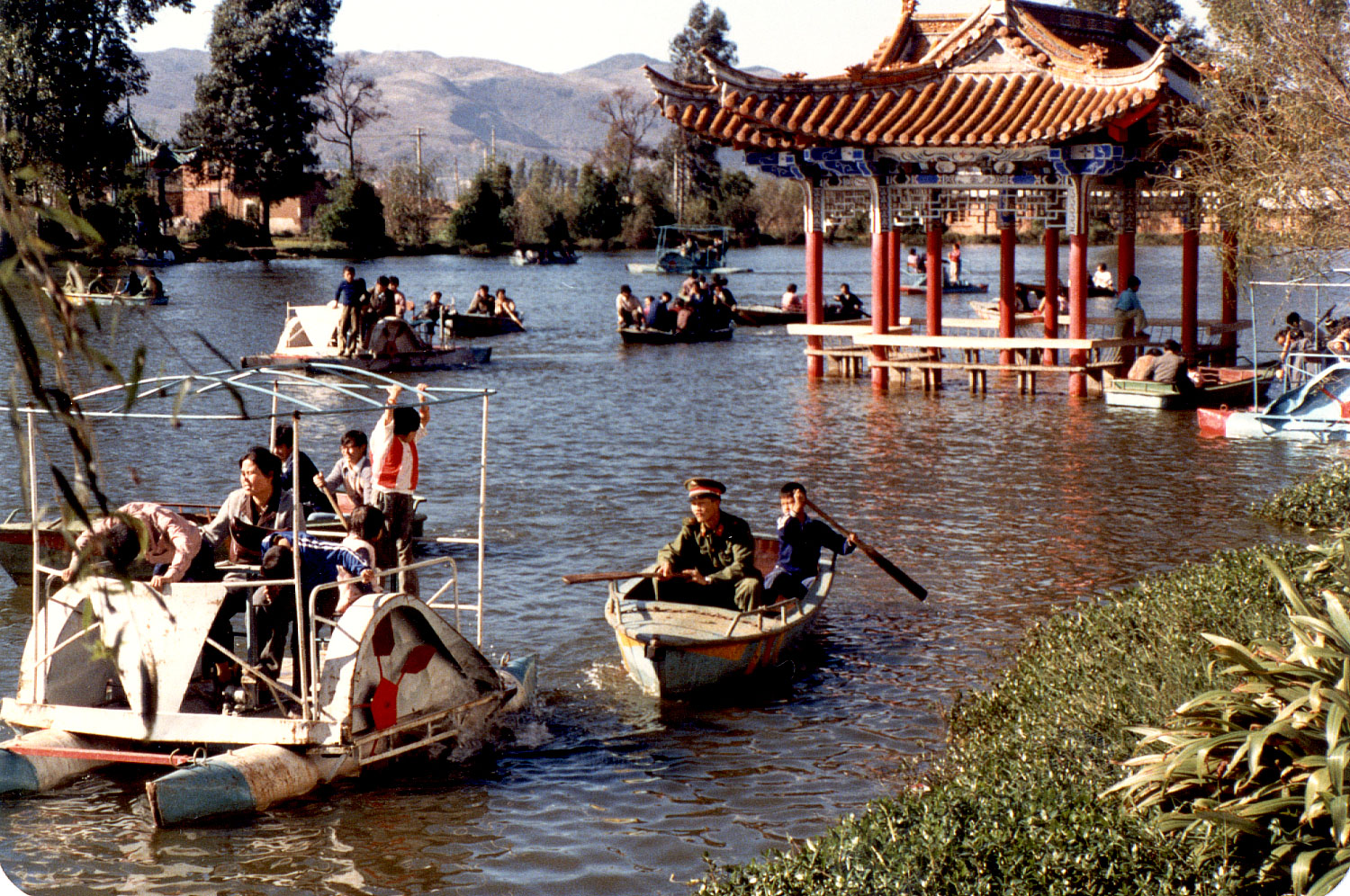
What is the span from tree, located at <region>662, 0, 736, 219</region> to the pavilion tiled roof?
7564cm

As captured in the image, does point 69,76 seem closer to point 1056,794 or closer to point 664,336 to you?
point 664,336

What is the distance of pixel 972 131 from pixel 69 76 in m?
48.1

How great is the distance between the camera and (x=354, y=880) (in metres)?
7.86

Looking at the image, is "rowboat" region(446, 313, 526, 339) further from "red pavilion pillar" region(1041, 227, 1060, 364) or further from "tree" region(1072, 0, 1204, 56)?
"tree" region(1072, 0, 1204, 56)

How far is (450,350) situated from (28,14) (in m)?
37.4

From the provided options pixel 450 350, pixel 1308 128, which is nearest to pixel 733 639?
pixel 1308 128

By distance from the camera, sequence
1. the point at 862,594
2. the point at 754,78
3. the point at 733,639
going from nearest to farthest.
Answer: the point at 733,639 < the point at 862,594 < the point at 754,78

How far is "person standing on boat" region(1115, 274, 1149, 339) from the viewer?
26078 mm

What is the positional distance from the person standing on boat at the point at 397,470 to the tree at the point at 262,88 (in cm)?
7371

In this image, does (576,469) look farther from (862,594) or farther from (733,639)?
(733,639)

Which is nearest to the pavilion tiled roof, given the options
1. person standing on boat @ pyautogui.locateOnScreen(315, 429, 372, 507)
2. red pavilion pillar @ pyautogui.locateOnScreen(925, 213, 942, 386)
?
red pavilion pillar @ pyautogui.locateOnScreen(925, 213, 942, 386)

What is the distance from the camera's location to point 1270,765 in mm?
5859

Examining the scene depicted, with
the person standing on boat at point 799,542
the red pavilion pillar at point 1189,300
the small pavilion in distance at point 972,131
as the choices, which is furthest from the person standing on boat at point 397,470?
the red pavilion pillar at point 1189,300

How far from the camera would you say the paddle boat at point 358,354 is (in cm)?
2933
